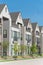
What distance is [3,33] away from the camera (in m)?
54.5

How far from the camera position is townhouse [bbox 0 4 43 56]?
5372 centimetres

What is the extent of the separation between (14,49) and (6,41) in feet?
8.92

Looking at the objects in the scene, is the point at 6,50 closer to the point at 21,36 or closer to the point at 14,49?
the point at 14,49

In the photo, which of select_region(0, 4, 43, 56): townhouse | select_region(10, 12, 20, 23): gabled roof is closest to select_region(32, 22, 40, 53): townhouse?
select_region(0, 4, 43, 56): townhouse

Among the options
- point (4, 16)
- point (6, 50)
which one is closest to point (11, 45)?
point (6, 50)

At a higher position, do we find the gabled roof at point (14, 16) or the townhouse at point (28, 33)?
the gabled roof at point (14, 16)

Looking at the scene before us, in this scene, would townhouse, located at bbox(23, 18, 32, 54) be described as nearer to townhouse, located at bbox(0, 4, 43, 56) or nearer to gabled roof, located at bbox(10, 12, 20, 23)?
townhouse, located at bbox(0, 4, 43, 56)

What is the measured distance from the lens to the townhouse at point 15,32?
53.7 meters

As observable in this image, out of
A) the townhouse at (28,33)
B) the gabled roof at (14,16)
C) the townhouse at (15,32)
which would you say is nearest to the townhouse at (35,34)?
the townhouse at (15,32)

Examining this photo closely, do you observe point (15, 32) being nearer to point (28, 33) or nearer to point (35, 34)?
point (28, 33)

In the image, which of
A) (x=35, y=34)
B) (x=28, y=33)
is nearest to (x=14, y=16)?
(x=28, y=33)

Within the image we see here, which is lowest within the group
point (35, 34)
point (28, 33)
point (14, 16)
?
point (35, 34)

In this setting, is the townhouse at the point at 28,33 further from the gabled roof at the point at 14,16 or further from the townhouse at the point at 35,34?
the gabled roof at the point at 14,16

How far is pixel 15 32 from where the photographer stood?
57312 mm
